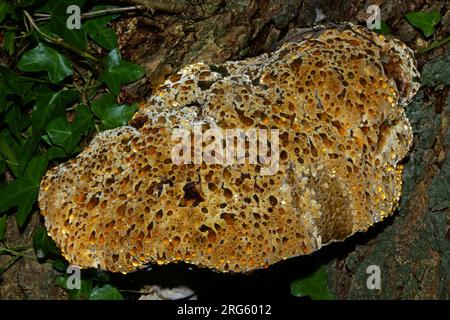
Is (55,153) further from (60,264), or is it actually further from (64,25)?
(60,264)

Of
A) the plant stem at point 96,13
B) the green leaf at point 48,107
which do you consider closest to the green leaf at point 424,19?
the plant stem at point 96,13

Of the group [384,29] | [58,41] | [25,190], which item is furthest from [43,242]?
[384,29]

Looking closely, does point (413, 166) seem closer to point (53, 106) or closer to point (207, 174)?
point (207, 174)

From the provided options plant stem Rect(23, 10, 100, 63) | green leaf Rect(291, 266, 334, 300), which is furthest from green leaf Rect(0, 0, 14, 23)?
green leaf Rect(291, 266, 334, 300)

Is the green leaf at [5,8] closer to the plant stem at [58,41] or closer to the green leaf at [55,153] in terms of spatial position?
the plant stem at [58,41]

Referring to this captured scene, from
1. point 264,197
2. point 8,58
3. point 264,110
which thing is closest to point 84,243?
point 264,197
